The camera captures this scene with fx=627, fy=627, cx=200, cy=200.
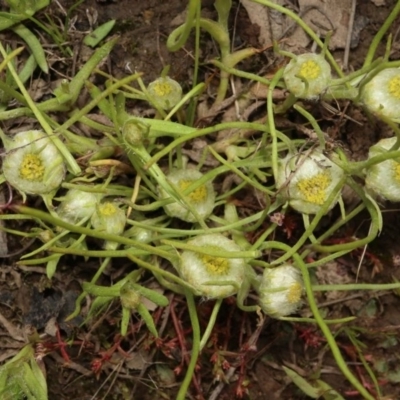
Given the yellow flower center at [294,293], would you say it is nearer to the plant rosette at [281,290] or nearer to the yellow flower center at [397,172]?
the plant rosette at [281,290]

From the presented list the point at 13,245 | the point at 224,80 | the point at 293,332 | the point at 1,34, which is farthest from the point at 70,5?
the point at 293,332

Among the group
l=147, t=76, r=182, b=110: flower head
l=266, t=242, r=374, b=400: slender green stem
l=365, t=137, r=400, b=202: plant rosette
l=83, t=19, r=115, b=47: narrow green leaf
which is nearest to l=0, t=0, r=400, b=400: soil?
l=83, t=19, r=115, b=47: narrow green leaf

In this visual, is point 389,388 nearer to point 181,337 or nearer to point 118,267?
point 181,337

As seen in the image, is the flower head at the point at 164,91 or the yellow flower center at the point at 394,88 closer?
the yellow flower center at the point at 394,88

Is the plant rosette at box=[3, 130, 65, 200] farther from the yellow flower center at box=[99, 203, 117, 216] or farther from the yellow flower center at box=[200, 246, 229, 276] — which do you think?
the yellow flower center at box=[200, 246, 229, 276]

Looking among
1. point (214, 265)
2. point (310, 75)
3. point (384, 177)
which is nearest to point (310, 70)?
point (310, 75)

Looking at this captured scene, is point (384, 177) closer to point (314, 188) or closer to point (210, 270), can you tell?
point (314, 188)

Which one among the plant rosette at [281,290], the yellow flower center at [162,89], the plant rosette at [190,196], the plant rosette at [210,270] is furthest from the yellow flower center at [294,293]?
the yellow flower center at [162,89]
